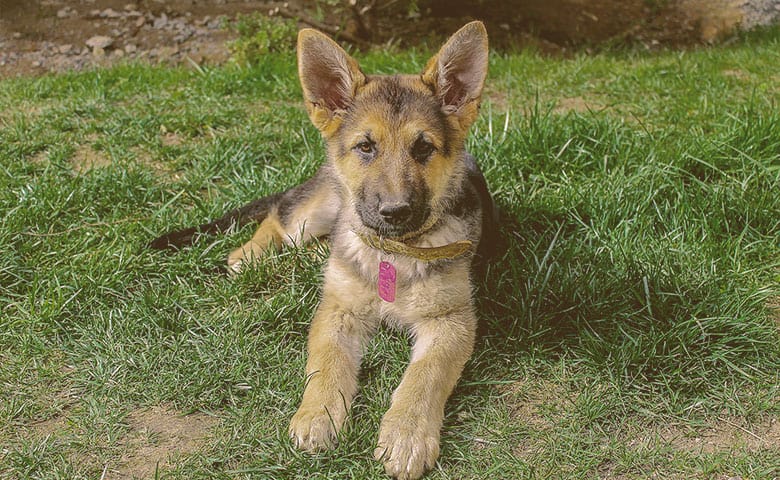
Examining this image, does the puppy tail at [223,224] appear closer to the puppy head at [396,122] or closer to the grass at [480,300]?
the grass at [480,300]

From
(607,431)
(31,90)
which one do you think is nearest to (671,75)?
(607,431)

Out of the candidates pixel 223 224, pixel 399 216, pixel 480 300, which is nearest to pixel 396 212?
pixel 399 216

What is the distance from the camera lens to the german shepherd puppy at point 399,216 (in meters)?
3.48

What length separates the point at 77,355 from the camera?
12.5 feet

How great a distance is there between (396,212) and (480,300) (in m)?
0.96

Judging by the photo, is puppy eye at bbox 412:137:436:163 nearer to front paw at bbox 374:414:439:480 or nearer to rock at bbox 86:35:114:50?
front paw at bbox 374:414:439:480

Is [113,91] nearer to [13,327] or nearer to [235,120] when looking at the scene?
[235,120]

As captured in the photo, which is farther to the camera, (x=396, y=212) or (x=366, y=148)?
(x=366, y=148)

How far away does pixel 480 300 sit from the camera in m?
4.13

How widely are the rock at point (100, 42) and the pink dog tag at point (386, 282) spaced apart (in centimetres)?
562

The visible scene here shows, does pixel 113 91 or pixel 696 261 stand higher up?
pixel 696 261

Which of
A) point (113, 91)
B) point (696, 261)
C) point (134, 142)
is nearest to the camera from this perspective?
point (696, 261)

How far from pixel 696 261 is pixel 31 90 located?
5.59 m

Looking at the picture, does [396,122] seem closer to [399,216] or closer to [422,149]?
[422,149]
